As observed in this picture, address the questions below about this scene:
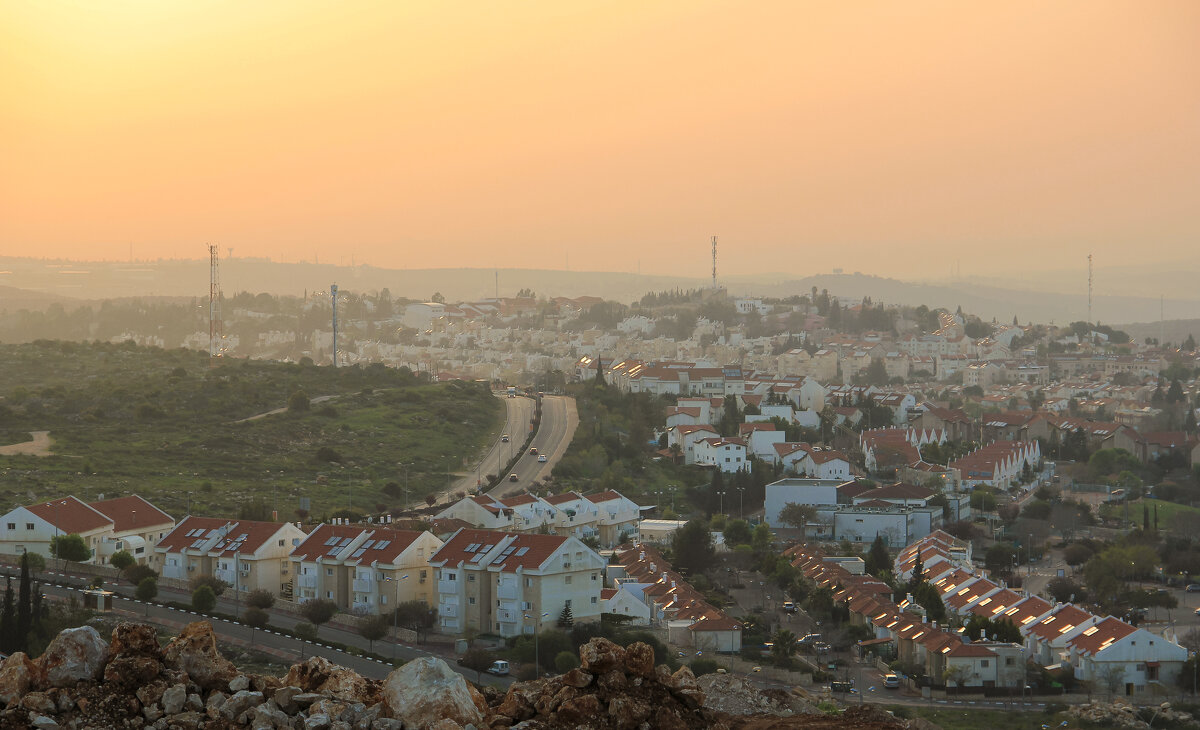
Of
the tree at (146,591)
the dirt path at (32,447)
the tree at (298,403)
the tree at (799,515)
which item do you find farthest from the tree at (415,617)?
the tree at (298,403)

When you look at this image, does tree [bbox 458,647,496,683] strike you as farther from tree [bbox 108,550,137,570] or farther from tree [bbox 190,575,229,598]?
tree [bbox 108,550,137,570]

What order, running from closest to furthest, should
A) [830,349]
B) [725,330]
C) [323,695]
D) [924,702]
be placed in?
[323,695] < [924,702] < [830,349] < [725,330]

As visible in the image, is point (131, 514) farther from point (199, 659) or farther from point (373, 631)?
point (199, 659)

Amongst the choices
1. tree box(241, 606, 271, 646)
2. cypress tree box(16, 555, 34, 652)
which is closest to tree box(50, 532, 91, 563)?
tree box(241, 606, 271, 646)

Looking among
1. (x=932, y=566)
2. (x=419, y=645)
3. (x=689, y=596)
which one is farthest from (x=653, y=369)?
(x=419, y=645)

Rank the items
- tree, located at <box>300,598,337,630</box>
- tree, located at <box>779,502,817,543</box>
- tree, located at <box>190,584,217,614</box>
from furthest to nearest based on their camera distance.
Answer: tree, located at <box>779,502,817,543</box>, tree, located at <box>300,598,337,630</box>, tree, located at <box>190,584,217,614</box>

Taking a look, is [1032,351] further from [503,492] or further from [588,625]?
[588,625]

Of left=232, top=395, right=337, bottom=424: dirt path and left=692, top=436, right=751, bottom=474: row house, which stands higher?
left=232, top=395, right=337, bottom=424: dirt path

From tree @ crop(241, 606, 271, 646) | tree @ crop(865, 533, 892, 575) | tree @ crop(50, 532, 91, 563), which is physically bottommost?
tree @ crop(865, 533, 892, 575)

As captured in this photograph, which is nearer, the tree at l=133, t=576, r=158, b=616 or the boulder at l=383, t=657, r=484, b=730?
the boulder at l=383, t=657, r=484, b=730
